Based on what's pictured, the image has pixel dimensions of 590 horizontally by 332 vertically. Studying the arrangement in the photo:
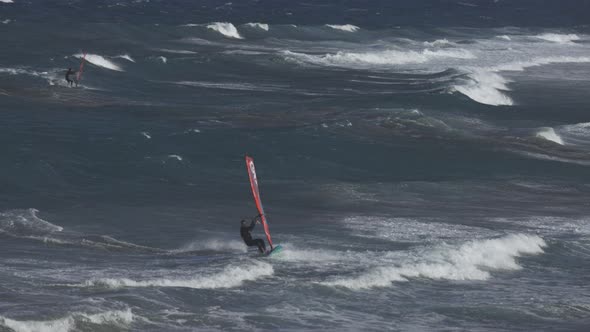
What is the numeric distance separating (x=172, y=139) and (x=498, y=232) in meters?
14.2

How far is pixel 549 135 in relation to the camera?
45.2 m

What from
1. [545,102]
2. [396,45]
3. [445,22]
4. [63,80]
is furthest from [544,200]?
[445,22]

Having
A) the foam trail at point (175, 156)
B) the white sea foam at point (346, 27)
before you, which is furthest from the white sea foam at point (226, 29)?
the foam trail at point (175, 156)

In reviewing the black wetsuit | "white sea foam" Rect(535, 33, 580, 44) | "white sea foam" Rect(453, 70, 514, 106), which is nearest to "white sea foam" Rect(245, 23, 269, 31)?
"white sea foam" Rect(535, 33, 580, 44)

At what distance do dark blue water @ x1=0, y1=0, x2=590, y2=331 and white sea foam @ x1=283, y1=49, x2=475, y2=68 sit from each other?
1.29 ft

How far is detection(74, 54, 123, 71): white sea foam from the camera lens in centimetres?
5928

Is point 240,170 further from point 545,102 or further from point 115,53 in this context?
point 115,53

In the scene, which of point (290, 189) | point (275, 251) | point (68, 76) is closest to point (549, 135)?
point (290, 189)

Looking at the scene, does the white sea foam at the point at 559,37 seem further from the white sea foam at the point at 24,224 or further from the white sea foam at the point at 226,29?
the white sea foam at the point at 24,224

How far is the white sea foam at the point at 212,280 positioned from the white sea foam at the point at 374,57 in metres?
43.3

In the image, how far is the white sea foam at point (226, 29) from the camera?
84375mm

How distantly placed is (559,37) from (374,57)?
1180 inches

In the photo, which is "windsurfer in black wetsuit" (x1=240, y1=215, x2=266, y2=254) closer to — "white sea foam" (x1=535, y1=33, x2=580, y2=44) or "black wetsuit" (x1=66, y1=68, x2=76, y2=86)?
"black wetsuit" (x1=66, y1=68, x2=76, y2=86)

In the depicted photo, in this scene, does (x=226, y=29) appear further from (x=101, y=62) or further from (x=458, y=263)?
(x=458, y=263)
